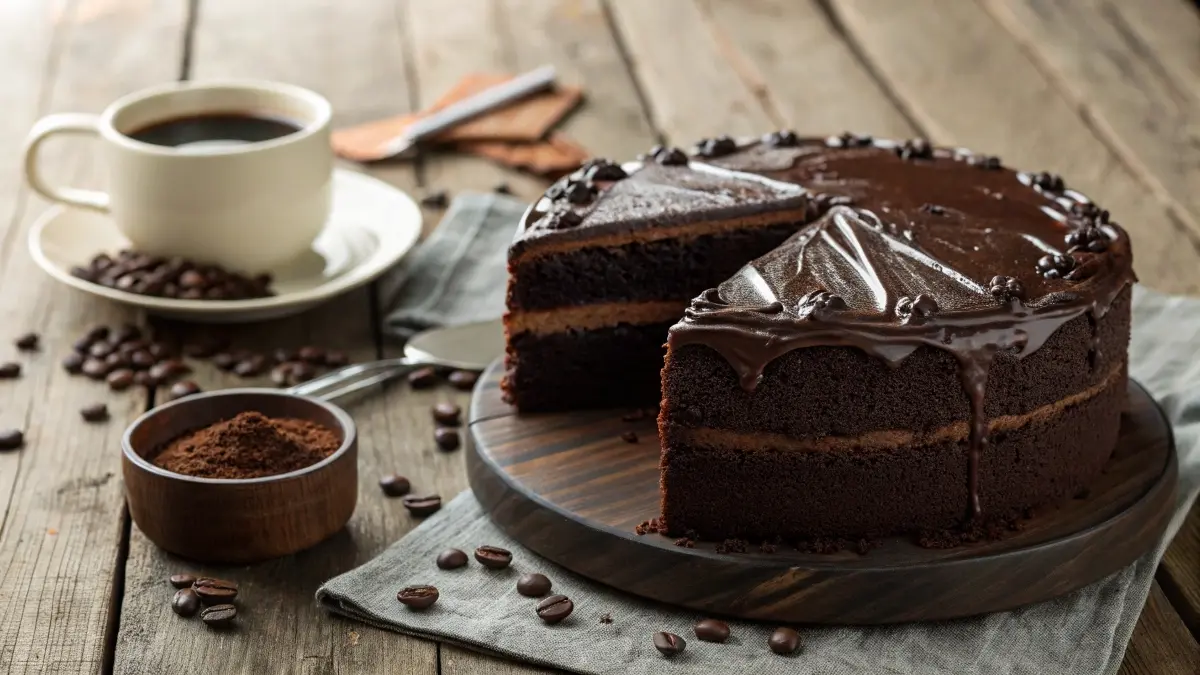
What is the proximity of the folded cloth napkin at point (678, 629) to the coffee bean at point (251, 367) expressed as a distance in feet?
3.37

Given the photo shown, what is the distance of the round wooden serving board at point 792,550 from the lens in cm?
298

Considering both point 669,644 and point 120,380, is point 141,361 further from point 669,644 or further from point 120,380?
point 669,644

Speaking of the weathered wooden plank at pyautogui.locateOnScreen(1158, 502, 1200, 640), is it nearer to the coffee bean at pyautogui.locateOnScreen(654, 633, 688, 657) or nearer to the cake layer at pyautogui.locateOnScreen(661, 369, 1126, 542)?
the cake layer at pyautogui.locateOnScreen(661, 369, 1126, 542)

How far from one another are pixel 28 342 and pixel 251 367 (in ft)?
2.23

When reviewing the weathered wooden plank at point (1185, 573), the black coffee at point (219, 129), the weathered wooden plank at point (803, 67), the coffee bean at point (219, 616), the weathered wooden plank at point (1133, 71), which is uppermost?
the black coffee at point (219, 129)

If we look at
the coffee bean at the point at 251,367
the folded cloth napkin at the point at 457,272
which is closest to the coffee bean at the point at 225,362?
the coffee bean at the point at 251,367

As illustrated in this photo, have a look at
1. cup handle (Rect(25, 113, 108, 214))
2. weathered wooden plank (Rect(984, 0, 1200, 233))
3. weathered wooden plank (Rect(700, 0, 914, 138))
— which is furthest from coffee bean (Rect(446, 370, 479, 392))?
weathered wooden plank (Rect(984, 0, 1200, 233))

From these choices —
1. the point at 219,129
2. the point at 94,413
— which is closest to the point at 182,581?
the point at 94,413

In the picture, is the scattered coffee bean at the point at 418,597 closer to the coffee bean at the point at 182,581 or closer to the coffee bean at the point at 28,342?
the coffee bean at the point at 182,581

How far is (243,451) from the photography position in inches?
126

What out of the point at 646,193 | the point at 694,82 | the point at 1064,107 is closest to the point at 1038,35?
the point at 1064,107

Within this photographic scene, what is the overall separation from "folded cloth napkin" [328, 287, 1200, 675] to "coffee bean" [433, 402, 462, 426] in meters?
0.61

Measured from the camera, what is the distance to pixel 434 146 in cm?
562

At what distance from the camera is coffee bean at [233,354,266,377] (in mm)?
4090
